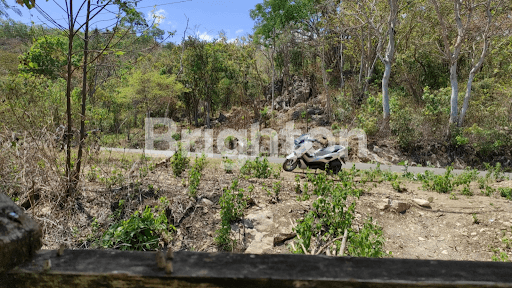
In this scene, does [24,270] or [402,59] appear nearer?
[24,270]

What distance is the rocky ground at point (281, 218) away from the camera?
4168 mm

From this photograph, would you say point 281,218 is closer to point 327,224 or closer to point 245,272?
point 327,224

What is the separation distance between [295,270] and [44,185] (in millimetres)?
4699

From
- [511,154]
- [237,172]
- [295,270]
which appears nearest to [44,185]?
[237,172]

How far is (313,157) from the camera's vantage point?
8.27 metres

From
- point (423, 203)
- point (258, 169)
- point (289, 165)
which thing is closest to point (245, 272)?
point (423, 203)

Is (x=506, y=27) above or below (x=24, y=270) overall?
above

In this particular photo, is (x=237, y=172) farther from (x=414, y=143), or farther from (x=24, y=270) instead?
(x=414, y=143)

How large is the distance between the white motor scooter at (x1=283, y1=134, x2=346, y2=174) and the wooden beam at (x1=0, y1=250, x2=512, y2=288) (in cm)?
711

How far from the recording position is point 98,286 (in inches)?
39.5

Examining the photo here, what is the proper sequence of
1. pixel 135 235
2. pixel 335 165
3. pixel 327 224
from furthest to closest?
pixel 335 165, pixel 327 224, pixel 135 235

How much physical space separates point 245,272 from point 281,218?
3983 mm

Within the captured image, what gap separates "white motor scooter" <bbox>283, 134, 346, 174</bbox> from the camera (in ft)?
27.0

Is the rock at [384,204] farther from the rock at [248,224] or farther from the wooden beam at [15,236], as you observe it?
the wooden beam at [15,236]
